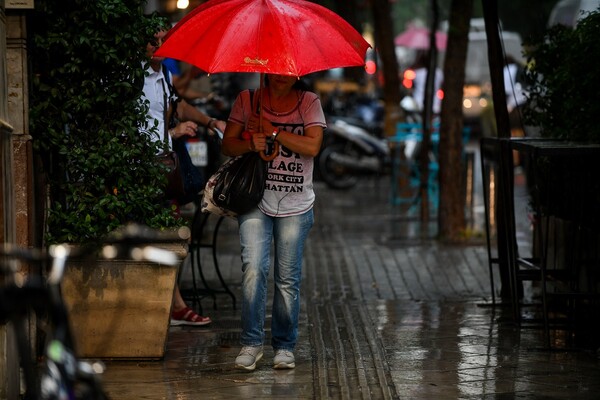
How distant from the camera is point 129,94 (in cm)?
724

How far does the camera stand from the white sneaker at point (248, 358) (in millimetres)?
6922

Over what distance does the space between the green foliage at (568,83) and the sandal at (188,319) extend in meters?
2.97

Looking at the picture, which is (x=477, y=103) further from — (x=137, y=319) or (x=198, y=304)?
(x=137, y=319)

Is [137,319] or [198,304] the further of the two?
[198,304]

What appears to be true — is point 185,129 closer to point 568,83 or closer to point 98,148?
point 98,148

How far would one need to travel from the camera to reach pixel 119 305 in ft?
23.2

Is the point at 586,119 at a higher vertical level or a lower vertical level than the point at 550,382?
higher

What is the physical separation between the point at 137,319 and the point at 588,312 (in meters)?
3.36

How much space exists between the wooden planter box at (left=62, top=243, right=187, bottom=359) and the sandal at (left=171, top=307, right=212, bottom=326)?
1285 mm

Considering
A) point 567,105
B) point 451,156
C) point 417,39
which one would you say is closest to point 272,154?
point 567,105

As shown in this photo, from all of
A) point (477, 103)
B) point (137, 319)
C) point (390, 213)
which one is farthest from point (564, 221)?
point (477, 103)

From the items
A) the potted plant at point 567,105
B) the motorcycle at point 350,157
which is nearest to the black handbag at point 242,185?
the potted plant at point 567,105

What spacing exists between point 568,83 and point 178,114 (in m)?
2.86

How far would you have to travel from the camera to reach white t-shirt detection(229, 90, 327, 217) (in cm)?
686
